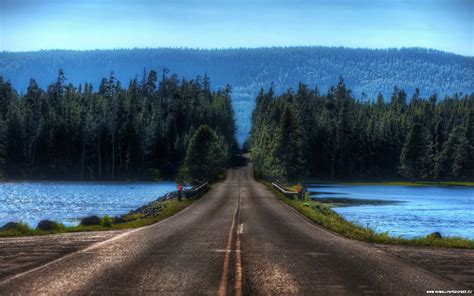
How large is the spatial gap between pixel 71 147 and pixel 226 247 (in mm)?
132195

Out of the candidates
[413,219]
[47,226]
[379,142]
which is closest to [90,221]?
[47,226]

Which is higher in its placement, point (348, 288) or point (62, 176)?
point (348, 288)

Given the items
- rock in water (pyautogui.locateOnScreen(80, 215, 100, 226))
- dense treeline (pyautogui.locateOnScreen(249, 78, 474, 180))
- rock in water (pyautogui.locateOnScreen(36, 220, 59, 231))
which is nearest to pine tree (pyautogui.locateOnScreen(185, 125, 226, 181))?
dense treeline (pyautogui.locateOnScreen(249, 78, 474, 180))

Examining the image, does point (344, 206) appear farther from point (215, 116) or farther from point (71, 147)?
point (215, 116)

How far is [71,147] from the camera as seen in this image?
149 meters

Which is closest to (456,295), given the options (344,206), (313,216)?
(313,216)

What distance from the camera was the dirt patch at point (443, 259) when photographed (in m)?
17.3

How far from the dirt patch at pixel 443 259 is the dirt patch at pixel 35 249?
10781mm

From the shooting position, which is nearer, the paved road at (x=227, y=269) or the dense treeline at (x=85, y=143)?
the paved road at (x=227, y=269)

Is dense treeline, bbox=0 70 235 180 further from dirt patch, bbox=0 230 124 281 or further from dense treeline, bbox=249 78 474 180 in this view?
dirt patch, bbox=0 230 124 281

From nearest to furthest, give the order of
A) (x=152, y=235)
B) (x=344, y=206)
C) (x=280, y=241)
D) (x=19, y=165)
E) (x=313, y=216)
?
(x=280, y=241) → (x=152, y=235) → (x=313, y=216) → (x=344, y=206) → (x=19, y=165)

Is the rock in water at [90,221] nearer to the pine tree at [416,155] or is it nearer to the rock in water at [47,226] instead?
the rock in water at [47,226]

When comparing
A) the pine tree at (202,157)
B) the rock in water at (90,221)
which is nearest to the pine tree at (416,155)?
the pine tree at (202,157)

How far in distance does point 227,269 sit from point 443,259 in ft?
25.4
